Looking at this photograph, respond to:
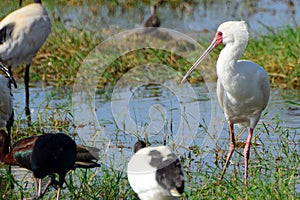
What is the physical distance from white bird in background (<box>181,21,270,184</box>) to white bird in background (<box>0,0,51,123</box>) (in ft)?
9.39

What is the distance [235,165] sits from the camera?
21.7 feet

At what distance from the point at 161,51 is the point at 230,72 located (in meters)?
3.91

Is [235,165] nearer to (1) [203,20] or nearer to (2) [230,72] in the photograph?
(2) [230,72]

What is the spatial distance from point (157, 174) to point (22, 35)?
461 centimetres

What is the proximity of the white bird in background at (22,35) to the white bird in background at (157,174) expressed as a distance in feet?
13.3

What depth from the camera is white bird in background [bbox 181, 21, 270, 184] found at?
6285 mm

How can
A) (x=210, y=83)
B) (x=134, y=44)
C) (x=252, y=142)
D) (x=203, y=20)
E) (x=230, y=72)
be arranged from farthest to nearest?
1. (x=203, y=20)
2. (x=134, y=44)
3. (x=210, y=83)
4. (x=252, y=142)
5. (x=230, y=72)

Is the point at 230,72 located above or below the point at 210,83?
above

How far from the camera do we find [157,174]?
479cm

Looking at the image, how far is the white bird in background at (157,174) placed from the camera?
4.73 meters

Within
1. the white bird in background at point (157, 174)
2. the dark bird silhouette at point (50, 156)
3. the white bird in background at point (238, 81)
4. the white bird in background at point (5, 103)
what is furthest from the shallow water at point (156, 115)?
the white bird in background at point (157, 174)

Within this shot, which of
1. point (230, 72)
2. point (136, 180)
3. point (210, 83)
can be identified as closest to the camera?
point (136, 180)

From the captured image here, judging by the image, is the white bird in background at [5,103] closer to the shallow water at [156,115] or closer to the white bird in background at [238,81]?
the shallow water at [156,115]

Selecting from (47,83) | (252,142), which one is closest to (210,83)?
(47,83)
